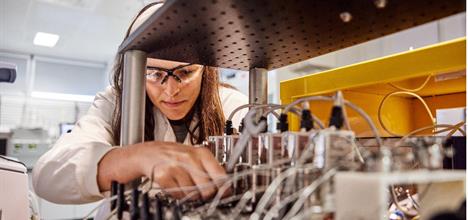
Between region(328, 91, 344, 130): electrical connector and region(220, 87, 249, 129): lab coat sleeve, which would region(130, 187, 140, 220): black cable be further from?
region(220, 87, 249, 129): lab coat sleeve

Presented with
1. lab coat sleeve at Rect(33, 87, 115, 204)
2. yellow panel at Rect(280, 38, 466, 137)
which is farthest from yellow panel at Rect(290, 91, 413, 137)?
lab coat sleeve at Rect(33, 87, 115, 204)

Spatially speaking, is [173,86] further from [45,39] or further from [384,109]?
[45,39]

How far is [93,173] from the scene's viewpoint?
64cm

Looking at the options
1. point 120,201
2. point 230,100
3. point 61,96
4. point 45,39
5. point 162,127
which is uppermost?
point 45,39

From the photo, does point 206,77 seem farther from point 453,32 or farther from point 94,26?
point 94,26

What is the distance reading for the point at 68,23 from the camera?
12.7 feet

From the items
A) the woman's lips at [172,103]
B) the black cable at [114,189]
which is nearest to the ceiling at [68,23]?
the woman's lips at [172,103]

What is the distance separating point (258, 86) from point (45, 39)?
14.5ft

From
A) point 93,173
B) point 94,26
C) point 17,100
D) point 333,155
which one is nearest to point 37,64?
point 17,100

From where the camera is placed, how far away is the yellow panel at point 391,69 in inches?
26.0

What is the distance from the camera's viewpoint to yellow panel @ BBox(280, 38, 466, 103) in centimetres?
66

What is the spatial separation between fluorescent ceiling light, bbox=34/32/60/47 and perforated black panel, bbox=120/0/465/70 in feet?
13.7

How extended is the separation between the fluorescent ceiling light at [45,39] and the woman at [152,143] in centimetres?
377

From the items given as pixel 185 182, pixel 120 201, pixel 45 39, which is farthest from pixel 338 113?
pixel 45 39
